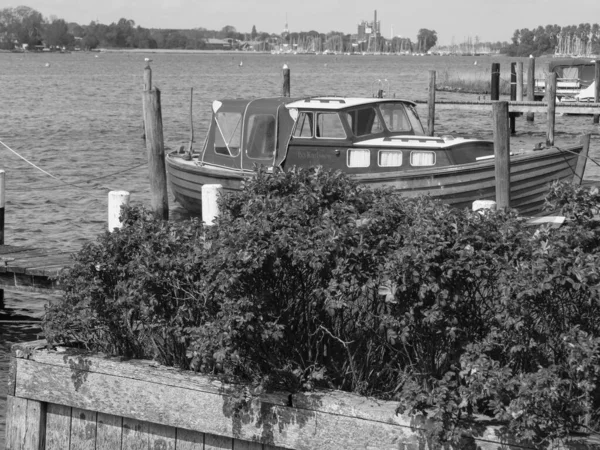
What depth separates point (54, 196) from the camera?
81.8ft

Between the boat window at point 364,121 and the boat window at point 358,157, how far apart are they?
343 millimetres

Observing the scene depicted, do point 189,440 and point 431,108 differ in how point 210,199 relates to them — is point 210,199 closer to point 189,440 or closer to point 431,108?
point 189,440

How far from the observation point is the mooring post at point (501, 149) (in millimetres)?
13008

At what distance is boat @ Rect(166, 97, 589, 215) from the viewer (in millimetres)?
17250

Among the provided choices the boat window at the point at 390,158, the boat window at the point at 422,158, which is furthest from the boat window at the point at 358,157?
the boat window at the point at 422,158

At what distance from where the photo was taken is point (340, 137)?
1808 centimetres

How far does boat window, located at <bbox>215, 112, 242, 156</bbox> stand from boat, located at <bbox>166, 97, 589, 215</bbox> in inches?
0.7

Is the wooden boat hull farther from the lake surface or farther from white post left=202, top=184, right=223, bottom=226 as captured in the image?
white post left=202, top=184, right=223, bottom=226

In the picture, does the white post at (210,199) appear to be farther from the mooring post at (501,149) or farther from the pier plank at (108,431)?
the pier plank at (108,431)

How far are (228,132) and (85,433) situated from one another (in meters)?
13.6

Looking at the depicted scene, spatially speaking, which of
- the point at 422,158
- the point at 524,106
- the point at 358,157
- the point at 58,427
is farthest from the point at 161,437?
the point at 524,106

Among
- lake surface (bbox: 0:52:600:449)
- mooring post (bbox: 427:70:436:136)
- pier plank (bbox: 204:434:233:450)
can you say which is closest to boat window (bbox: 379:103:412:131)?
lake surface (bbox: 0:52:600:449)

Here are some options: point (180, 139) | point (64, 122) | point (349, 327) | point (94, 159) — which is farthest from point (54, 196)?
point (64, 122)

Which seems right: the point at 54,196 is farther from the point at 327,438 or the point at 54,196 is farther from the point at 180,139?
the point at 327,438
